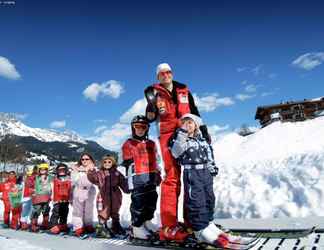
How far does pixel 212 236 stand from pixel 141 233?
1.18 metres

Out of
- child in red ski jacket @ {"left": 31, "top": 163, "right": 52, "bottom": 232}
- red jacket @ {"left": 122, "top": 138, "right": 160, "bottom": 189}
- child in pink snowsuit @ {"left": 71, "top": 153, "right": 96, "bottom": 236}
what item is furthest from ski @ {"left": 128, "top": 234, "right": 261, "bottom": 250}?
child in red ski jacket @ {"left": 31, "top": 163, "right": 52, "bottom": 232}

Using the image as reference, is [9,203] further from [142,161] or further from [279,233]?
[279,233]

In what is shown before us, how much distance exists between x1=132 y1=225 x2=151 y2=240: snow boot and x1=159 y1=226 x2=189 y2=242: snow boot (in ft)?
1.21

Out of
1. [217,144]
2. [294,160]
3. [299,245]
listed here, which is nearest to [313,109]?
[217,144]

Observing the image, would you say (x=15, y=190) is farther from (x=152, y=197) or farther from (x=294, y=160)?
(x=294, y=160)

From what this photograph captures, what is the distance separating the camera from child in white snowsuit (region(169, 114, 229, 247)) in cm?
386

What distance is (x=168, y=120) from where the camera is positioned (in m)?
4.51

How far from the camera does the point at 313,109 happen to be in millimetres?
50281

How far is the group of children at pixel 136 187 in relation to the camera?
4.01 meters

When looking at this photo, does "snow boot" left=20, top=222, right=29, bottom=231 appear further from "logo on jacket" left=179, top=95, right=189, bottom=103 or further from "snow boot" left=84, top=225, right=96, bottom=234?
"logo on jacket" left=179, top=95, right=189, bottom=103

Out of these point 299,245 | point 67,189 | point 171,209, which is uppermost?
point 67,189

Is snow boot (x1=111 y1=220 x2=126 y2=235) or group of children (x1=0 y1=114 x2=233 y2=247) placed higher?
group of children (x1=0 y1=114 x2=233 y2=247)

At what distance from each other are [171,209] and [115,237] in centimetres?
136

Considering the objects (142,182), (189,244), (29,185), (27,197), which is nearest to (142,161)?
(142,182)
